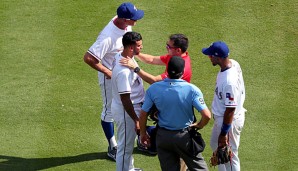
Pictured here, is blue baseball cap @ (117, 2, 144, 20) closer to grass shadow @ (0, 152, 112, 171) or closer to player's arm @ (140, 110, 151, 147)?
player's arm @ (140, 110, 151, 147)

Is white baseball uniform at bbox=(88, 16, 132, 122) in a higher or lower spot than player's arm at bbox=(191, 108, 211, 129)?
higher

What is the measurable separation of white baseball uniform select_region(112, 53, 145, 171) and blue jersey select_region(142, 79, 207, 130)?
0.51m

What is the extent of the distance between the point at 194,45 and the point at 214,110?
3.24 metres

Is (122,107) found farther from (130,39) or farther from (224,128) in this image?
(224,128)

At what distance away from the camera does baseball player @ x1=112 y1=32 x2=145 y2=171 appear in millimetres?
8227

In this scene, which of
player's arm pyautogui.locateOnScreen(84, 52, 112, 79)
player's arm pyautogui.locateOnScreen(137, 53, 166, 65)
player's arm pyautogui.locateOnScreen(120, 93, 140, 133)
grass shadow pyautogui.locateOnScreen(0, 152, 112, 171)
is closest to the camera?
player's arm pyautogui.locateOnScreen(120, 93, 140, 133)

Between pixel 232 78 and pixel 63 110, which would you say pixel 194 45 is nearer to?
pixel 63 110

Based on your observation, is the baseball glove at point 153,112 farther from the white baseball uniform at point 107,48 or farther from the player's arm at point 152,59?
the white baseball uniform at point 107,48

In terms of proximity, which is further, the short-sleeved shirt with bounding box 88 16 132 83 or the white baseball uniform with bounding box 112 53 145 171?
the short-sleeved shirt with bounding box 88 16 132 83

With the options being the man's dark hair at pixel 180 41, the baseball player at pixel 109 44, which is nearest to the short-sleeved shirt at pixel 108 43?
the baseball player at pixel 109 44

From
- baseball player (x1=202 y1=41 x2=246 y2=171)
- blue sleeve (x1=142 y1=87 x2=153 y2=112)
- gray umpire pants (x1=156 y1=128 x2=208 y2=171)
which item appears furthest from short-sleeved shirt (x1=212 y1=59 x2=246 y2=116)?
blue sleeve (x1=142 y1=87 x2=153 y2=112)

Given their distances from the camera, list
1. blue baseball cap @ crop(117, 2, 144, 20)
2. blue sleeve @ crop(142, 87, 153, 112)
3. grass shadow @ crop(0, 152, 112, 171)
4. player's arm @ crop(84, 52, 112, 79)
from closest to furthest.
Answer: blue sleeve @ crop(142, 87, 153, 112)
blue baseball cap @ crop(117, 2, 144, 20)
player's arm @ crop(84, 52, 112, 79)
grass shadow @ crop(0, 152, 112, 171)

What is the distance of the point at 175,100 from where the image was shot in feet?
25.3

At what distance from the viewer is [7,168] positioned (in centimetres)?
919
